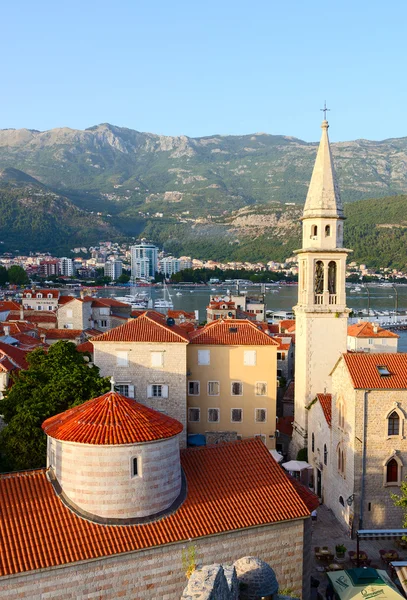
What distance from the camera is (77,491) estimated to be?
13.9 meters

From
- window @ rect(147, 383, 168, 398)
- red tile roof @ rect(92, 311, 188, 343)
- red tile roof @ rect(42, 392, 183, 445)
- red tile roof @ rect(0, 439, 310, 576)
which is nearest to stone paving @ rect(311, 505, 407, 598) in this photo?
red tile roof @ rect(0, 439, 310, 576)

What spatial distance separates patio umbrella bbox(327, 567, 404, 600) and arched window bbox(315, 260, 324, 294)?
Result: 14486 millimetres

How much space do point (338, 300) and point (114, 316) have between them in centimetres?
4181

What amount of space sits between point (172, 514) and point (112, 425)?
2.54 m

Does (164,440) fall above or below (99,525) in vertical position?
above

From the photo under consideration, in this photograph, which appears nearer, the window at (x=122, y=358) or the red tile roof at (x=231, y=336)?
the window at (x=122, y=358)

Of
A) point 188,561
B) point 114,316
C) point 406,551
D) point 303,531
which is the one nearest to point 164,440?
point 188,561

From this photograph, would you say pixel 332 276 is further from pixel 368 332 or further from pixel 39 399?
pixel 368 332

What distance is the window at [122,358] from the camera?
2962cm

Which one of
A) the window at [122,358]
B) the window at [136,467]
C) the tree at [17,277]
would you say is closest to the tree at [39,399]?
the window at [122,358]

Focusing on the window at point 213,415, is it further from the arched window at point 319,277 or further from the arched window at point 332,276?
the arched window at point 332,276

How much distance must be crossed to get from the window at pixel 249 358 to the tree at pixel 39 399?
8.22 meters

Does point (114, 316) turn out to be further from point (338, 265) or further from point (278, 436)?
point (338, 265)

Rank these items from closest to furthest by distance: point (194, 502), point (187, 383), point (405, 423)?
point (194, 502), point (405, 423), point (187, 383)
